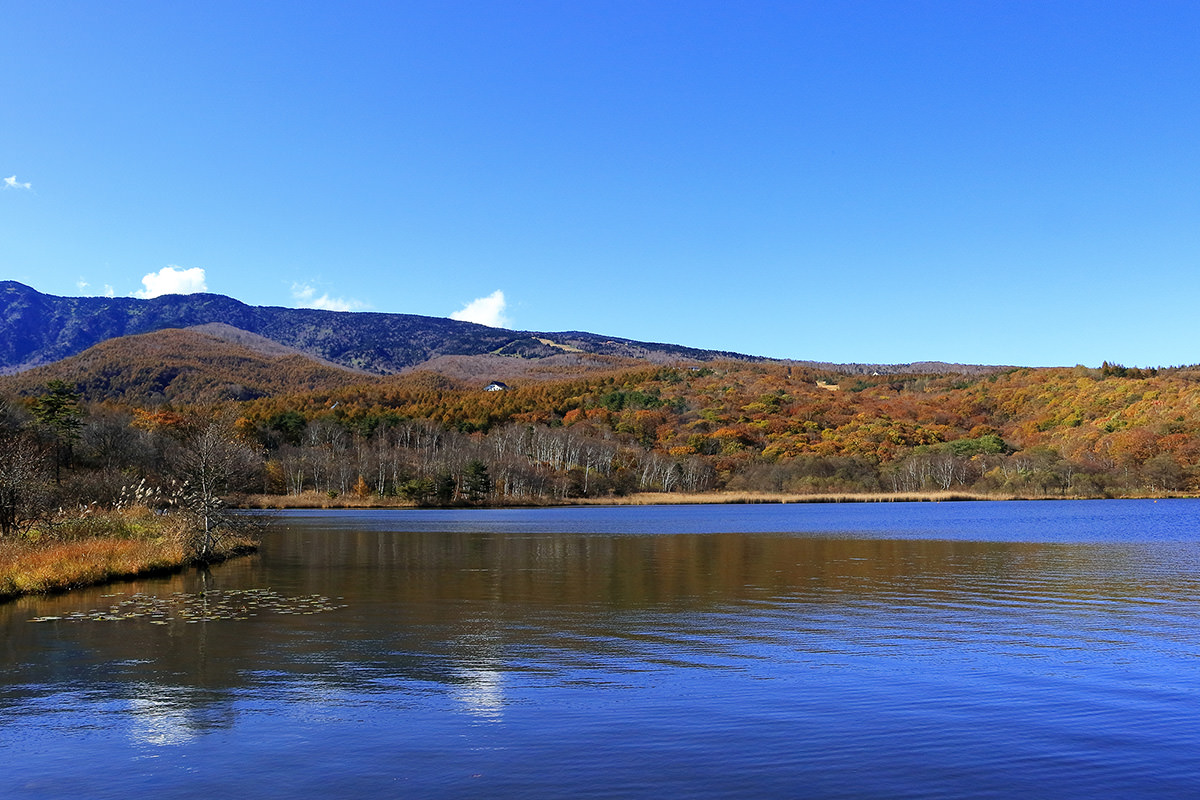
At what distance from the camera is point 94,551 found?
30250mm

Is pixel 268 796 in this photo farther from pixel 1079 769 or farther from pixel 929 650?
pixel 929 650

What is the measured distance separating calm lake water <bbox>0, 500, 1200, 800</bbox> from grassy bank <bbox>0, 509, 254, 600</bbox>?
→ 1028 mm

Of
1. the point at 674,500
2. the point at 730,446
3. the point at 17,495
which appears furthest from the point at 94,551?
the point at 730,446

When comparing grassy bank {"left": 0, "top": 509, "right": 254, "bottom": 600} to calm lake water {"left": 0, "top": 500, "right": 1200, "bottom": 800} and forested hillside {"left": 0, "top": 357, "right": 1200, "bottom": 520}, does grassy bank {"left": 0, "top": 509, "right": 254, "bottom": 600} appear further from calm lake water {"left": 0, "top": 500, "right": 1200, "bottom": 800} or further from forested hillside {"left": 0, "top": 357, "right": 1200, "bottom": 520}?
forested hillside {"left": 0, "top": 357, "right": 1200, "bottom": 520}

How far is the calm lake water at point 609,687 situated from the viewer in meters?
10.3

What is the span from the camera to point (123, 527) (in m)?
36.9

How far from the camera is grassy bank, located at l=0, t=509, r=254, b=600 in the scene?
2624 centimetres

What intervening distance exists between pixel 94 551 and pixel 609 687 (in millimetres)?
23046

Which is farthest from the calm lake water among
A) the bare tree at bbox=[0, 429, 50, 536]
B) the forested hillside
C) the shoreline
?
the shoreline

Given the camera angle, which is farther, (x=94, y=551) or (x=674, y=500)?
(x=674, y=500)

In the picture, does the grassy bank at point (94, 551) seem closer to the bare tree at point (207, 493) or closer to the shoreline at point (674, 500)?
the bare tree at point (207, 493)

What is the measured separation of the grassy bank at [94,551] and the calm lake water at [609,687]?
103 cm

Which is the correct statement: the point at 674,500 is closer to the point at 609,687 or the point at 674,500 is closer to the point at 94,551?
the point at 94,551

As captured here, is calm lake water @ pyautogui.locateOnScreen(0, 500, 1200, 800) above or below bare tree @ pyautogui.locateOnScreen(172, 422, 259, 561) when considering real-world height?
below
